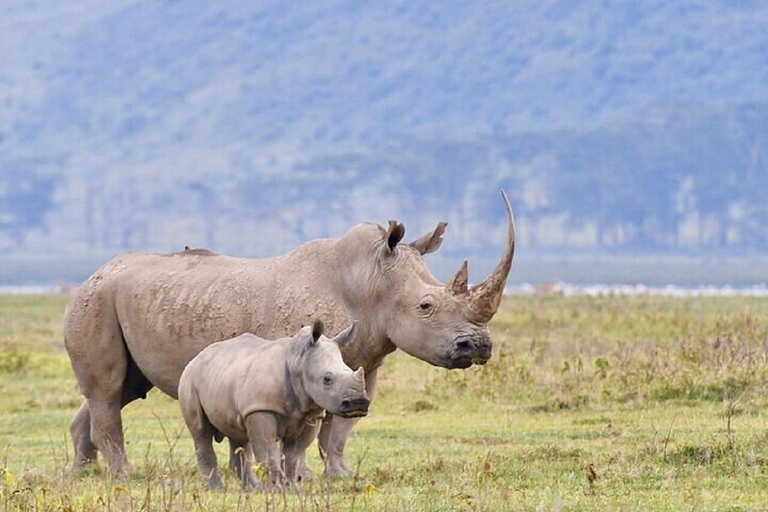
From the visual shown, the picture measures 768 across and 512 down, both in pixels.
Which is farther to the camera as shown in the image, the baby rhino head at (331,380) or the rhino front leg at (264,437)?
the rhino front leg at (264,437)

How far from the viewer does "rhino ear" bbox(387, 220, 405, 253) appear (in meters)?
13.2

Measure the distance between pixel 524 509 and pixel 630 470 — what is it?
5.72 feet

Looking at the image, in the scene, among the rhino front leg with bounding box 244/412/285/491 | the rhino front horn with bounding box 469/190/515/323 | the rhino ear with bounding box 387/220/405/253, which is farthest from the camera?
the rhino ear with bounding box 387/220/405/253

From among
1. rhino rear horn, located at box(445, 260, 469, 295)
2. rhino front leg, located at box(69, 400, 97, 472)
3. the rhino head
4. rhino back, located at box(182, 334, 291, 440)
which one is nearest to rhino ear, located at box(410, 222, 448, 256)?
the rhino head

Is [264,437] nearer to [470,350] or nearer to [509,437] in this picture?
[470,350]

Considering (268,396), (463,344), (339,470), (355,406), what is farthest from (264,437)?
(339,470)

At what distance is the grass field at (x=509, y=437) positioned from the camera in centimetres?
1123

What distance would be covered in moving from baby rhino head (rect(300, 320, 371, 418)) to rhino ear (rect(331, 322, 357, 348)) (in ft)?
0.95

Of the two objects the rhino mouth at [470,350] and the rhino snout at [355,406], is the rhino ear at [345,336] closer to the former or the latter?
the rhino mouth at [470,350]

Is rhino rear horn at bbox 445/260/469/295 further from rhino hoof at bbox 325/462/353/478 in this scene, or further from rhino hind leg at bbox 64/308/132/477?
rhino hind leg at bbox 64/308/132/477

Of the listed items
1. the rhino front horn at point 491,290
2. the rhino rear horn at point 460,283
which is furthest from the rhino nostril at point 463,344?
the rhino rear horn at point 460,283

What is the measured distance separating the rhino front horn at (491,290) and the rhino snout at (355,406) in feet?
4.08

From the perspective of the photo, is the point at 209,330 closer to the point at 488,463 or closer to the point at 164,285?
the point at 164,285

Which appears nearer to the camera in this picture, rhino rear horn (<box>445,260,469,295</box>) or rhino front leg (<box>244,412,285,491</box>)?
rhino front leg (<box>244,412,285,491</box>)
